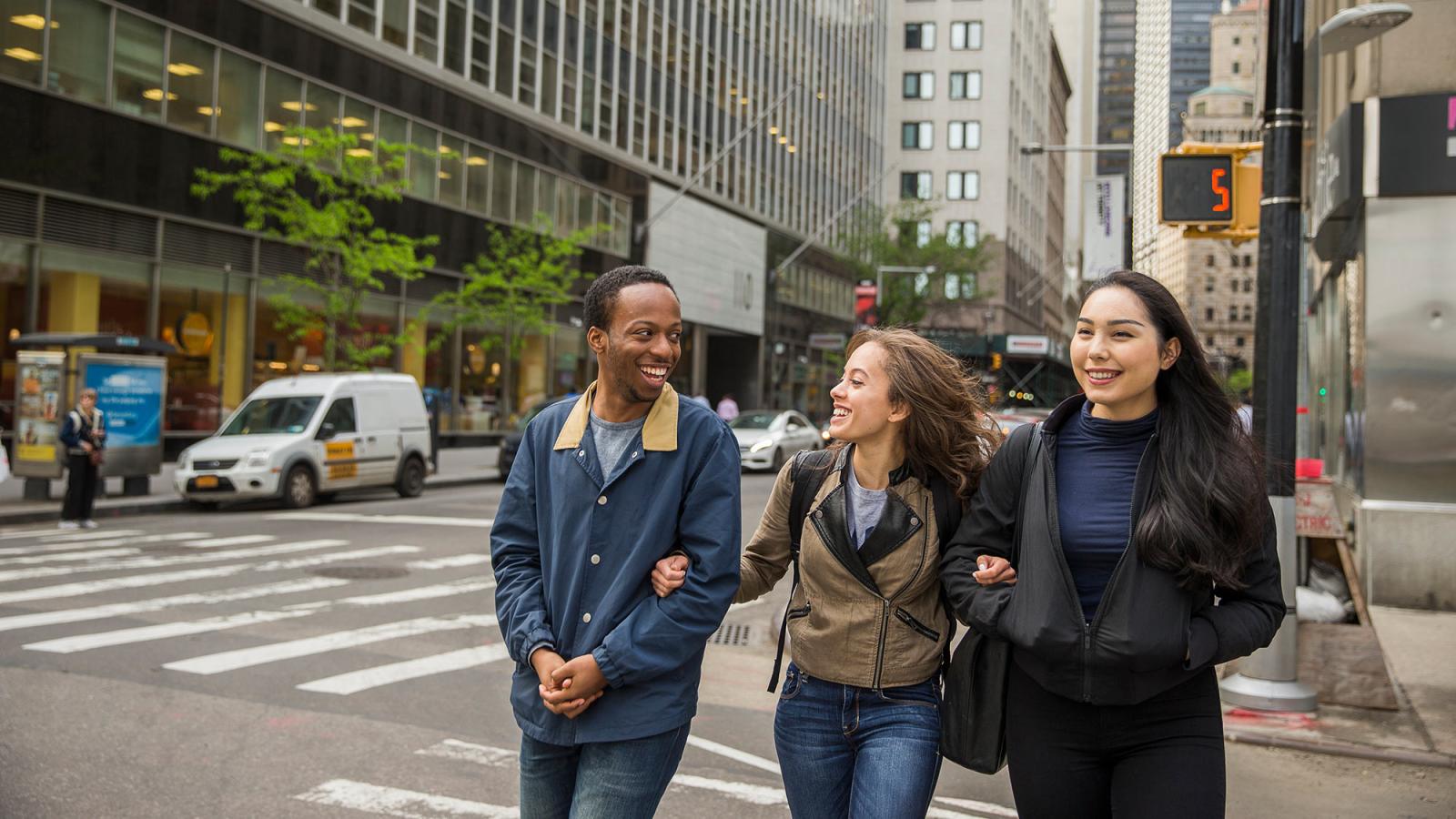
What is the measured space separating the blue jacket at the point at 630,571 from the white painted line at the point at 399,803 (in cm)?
248

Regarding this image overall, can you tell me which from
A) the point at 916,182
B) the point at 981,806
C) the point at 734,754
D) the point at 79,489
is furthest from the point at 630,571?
the point at 916,182

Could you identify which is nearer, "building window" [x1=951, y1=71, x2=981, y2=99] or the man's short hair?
the man's short hair

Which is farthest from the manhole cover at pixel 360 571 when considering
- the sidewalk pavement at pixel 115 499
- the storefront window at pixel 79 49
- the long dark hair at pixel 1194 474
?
the storefront window at pixel 79 49

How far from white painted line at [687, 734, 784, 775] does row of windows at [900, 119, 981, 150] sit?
7808 centimetres

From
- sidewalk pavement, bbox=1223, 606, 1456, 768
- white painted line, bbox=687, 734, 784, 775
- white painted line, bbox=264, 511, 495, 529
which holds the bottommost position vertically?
white painted line, bbox=687, 734, 784, 775

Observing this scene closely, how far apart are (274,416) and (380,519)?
3.03 meters

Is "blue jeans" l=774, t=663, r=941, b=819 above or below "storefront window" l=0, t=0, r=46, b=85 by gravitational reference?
below

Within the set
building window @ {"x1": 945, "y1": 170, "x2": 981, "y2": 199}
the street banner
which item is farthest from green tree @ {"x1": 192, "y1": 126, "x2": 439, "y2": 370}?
building window @ {"x1": 945, "y1": 170, "x2": 981, "y2": 199}

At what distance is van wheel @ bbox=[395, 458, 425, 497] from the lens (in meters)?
20.7

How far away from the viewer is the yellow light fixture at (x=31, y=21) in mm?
21031

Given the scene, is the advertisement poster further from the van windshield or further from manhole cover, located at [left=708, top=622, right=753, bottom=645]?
manhole cover, located at [left=708, top=622, right=753, bottom=645]

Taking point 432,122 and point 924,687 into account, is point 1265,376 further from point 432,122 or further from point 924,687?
point 432,122

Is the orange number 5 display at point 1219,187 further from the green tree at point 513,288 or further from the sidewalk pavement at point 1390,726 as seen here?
the green tree at point 513,288

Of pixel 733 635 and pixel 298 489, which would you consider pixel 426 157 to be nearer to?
pixel 298 489
